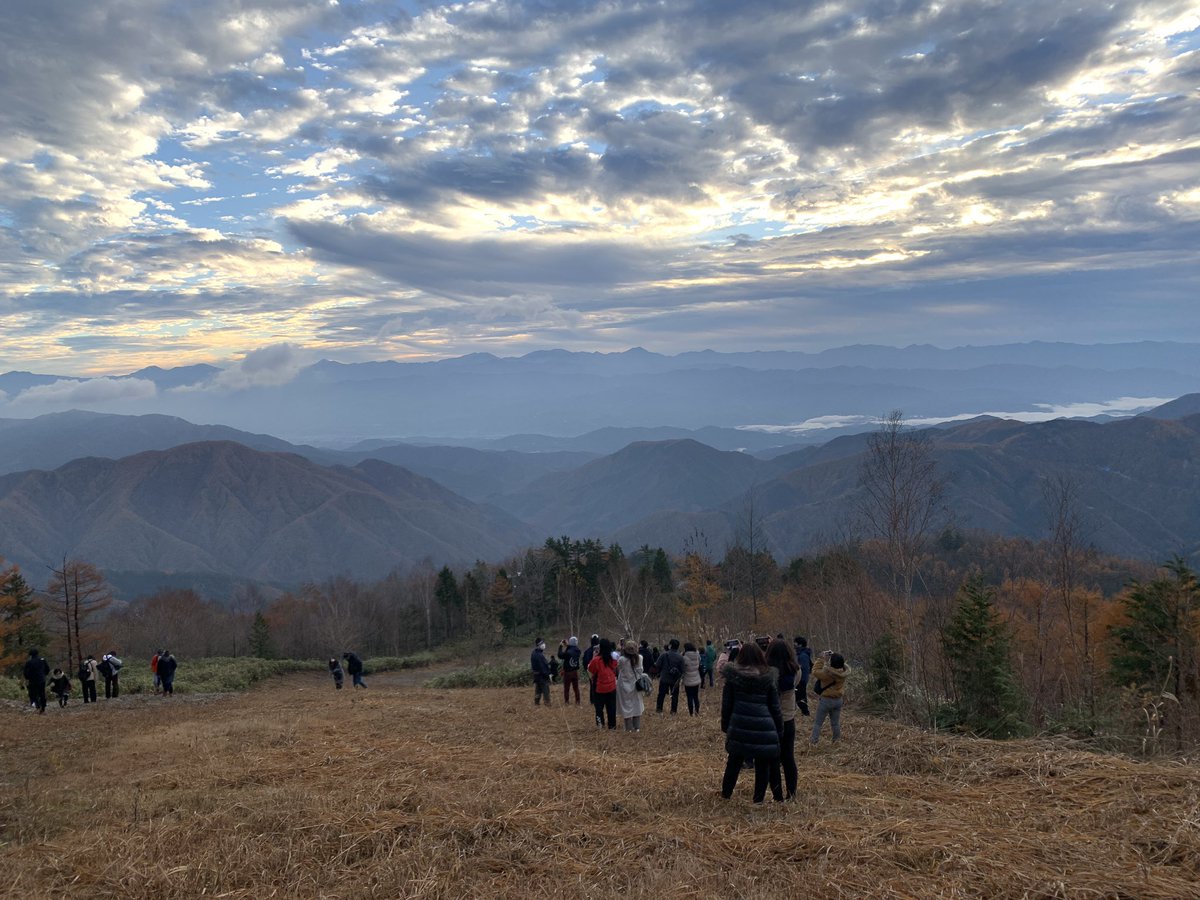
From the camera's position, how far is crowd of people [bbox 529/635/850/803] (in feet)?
21.6

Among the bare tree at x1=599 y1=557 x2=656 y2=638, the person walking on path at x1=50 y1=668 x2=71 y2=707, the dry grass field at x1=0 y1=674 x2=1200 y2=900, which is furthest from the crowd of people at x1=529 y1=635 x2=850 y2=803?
the bare tree at x1=599 y1=557 x2=656 y2=638

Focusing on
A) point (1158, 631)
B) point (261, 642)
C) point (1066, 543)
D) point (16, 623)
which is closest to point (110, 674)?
point (16, 623)

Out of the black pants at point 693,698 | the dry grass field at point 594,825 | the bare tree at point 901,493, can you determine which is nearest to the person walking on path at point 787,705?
the dry grass field at point 594,825

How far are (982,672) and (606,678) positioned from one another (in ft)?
23.1

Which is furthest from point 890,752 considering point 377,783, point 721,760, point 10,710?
point 10,710

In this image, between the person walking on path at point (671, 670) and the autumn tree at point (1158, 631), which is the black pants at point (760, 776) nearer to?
the person walking on path at point (671, 670)

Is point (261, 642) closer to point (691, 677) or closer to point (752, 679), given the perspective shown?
point (691, 677)

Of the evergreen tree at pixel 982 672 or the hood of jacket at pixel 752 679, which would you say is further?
the evergreen tree at pixel 982 672

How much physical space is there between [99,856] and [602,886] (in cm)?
381

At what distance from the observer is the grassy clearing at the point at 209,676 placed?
22.2 meters

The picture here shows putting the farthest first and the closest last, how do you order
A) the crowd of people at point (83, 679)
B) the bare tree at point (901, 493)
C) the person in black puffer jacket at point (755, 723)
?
the crowd of people at point (83, 679) < the bare tree at point (901, 493) < the person in black puffer jacket at point (755, 723)

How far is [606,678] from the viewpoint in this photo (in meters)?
12.7

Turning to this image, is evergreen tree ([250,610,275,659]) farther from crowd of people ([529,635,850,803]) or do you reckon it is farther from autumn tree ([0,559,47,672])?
crowd of people ([529,635,850,803])

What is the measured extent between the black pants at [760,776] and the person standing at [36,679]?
17368mm
